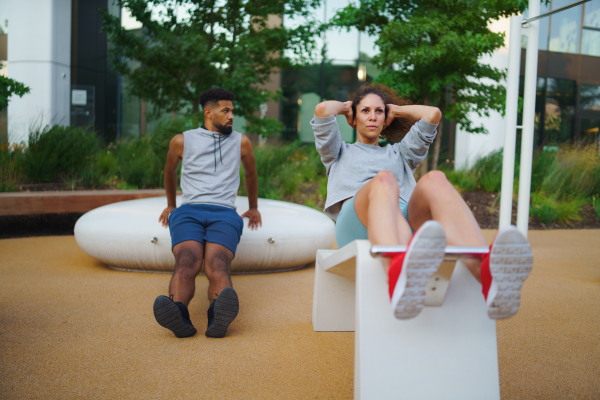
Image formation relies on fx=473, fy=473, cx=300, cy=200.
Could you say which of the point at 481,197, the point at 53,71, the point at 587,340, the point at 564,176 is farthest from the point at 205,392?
the point at 53,71

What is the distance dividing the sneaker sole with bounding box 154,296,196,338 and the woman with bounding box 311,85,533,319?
2.76ft

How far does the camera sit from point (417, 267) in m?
1.35

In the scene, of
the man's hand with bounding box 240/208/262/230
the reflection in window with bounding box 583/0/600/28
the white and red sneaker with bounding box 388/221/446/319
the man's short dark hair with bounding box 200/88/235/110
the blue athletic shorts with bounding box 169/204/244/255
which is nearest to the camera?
the white and red sneaker with bounding box 388/221/446/319

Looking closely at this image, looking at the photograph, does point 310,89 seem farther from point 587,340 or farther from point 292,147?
point 587,340

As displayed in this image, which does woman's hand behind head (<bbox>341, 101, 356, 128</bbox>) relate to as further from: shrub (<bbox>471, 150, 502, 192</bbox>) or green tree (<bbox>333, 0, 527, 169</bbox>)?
shrub (<bbox>471, 150, 502, 192</bbox>)

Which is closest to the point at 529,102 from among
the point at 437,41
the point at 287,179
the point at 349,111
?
the point at 349,111

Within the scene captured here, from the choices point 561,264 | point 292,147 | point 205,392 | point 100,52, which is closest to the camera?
point 205,392

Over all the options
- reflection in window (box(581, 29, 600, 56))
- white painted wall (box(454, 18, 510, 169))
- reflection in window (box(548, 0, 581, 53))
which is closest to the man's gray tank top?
reflection in window (box(581, 29, 600, 56))

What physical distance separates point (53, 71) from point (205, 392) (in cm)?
996

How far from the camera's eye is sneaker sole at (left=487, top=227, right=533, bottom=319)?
54.4 inches

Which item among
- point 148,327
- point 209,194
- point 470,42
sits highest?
point 470,42

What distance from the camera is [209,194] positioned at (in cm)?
292

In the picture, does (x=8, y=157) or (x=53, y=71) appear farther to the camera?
(x=53, y=71)

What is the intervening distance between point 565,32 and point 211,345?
7031 millimetres
